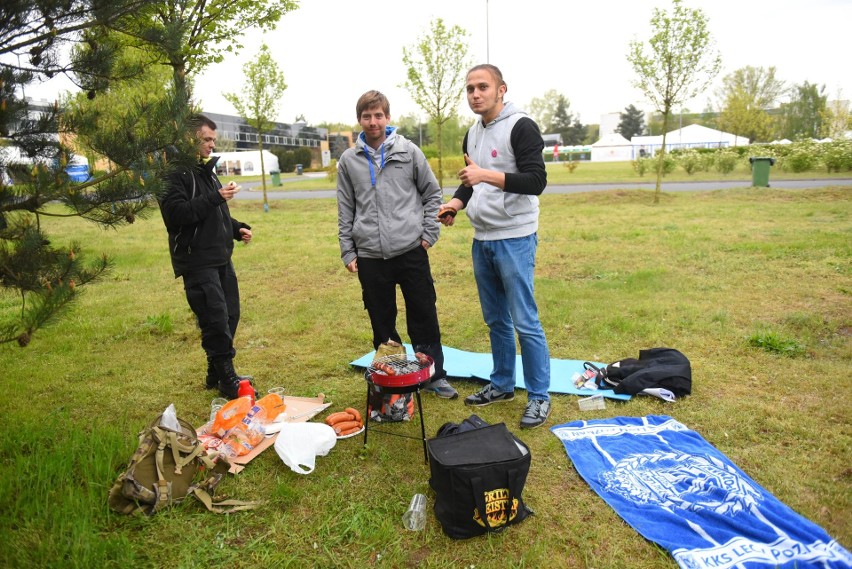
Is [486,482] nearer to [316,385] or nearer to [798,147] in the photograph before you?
[316,385]

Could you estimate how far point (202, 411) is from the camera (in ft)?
12.4

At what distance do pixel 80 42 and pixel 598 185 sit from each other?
2050 cm

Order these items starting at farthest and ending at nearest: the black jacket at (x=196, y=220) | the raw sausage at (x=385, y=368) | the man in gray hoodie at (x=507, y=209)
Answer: the black jacket at (x=196, y=220)
the man in gray hoodie at (x=507, y=209)
the raw sausage at (x=385, y=368)

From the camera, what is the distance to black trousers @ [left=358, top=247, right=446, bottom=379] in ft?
12.3

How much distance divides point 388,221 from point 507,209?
80 cm

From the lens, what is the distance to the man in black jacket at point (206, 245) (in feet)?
11.8

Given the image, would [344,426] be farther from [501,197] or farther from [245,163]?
[245,163]

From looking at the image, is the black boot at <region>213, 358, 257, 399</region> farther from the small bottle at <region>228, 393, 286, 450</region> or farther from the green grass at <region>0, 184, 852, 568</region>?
the small bottle at <region>228, 393, 286, 450</region>

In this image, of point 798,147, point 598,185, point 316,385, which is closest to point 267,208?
point 598,185

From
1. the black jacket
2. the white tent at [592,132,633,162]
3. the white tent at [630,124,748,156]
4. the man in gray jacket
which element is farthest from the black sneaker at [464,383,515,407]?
the white tent at [592,132,633,162]

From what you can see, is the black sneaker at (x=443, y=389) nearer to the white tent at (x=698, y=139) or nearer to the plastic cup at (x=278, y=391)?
the plastic cup at (x=278, y=391)

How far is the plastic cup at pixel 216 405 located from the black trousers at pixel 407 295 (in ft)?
3.62

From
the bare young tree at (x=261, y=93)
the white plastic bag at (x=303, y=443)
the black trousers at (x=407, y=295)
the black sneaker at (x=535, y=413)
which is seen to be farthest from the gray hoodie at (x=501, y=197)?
the bare young tree at (x=261, y=93)

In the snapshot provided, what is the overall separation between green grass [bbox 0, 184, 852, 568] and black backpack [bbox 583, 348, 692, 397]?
5.4 inches
